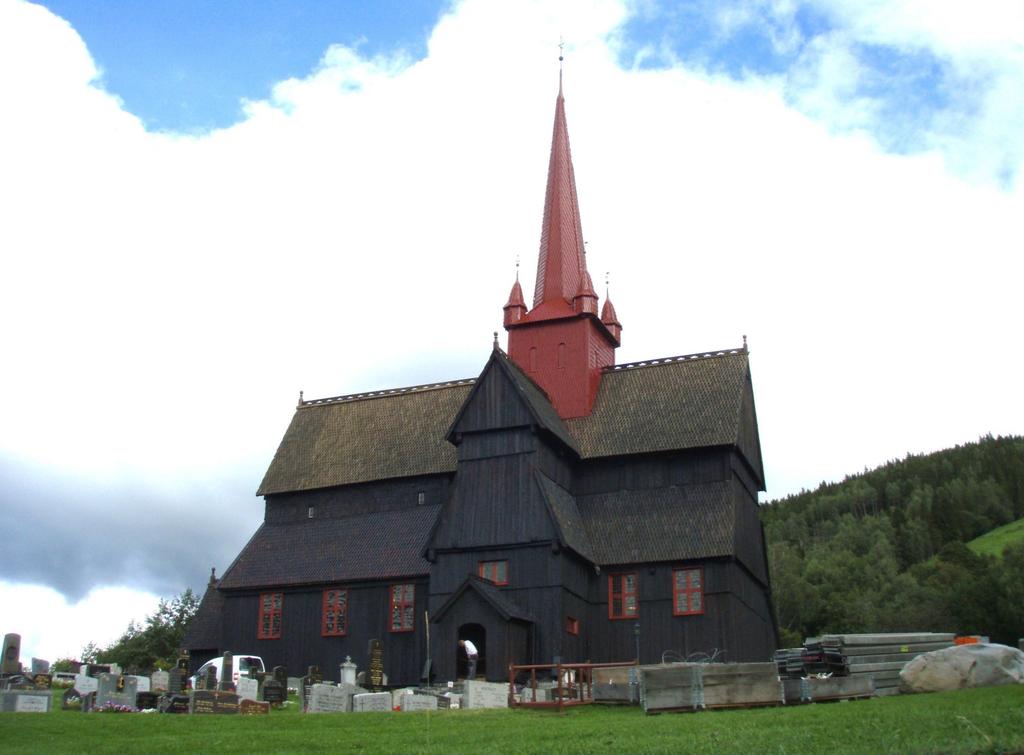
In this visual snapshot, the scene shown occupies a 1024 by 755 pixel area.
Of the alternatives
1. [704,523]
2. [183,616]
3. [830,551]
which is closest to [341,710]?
[704,523]

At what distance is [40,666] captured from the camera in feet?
119

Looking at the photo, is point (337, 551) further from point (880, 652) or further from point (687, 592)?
point (880, 652)

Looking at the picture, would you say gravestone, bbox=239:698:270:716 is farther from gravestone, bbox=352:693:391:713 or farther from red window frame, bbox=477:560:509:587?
red window frame, bbox=477:560:509:587

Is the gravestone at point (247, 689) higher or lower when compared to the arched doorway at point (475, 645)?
lower

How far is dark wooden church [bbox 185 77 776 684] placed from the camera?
36062mm

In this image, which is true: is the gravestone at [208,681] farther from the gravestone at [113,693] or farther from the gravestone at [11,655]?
the gravestone at [11,655]

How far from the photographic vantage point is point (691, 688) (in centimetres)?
2348

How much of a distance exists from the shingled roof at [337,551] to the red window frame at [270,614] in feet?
1.74

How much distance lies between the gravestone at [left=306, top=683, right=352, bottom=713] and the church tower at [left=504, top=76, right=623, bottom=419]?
16.4 m

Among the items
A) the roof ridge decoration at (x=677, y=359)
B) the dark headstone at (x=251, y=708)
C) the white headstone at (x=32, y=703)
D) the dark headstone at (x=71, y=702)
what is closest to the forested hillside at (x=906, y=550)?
the roof ridge decoration at (x=677, y=359)

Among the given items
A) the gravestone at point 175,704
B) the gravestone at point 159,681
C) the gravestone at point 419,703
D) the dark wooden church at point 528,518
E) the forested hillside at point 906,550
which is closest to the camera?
the gravestone at point 419,703

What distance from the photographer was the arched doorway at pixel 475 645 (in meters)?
35.4

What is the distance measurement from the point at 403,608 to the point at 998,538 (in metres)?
89.7

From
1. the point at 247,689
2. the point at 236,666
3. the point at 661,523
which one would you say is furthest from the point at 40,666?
the point at 661,523
